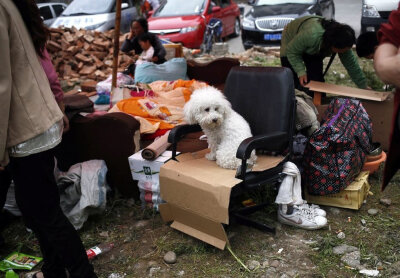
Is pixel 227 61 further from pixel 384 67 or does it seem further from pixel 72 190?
pixel 384 67

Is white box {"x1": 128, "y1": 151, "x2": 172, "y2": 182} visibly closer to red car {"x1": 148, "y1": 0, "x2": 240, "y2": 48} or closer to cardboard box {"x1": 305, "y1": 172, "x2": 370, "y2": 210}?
cardboard box {"x1": 305, "y1": 172, "x2": 370, "y2": 210}

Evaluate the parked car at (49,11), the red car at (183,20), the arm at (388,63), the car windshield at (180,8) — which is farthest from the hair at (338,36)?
the parked car at (49,11)

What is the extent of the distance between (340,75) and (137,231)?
16.7ft

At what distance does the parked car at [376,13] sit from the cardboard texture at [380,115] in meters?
3.92

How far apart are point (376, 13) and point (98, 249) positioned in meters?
6.85

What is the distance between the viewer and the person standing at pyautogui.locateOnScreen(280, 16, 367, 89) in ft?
12.6

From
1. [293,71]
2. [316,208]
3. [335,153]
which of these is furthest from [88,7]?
[316,208]

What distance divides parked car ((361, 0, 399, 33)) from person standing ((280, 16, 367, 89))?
3.60 m

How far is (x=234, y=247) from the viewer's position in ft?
9.42

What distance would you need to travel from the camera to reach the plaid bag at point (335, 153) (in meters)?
3.13

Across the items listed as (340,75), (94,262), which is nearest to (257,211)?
(94,262)

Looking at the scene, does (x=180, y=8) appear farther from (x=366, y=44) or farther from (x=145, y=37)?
(x=366, y=44)

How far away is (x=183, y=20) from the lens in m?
9.45

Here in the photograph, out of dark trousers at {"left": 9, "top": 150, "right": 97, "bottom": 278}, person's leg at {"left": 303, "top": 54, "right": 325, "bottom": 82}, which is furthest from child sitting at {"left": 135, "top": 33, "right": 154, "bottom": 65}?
dark trousers at {"left": 9, "top": 150, "right": 97, "bottom": 278}
